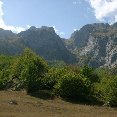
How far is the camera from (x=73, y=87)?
64938mm

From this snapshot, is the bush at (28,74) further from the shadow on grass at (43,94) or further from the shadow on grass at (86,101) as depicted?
the shadow on grass at (86,101)

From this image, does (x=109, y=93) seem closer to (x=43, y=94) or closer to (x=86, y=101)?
(x=86, y=101)

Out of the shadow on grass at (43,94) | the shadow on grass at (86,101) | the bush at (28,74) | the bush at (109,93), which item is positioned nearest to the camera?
the bush at (109,93)

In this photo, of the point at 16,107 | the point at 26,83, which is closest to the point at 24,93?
the point at 26,83

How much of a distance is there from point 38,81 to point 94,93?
12.8m

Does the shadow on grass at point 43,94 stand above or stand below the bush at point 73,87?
below

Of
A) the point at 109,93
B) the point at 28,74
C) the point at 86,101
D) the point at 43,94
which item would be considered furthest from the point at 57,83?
the point at 109,93

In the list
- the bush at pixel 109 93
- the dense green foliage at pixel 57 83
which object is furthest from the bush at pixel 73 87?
the bush at pixel 109 93

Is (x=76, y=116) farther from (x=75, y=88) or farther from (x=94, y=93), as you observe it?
(x=94, y=93)

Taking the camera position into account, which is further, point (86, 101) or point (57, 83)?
point (57, 83)

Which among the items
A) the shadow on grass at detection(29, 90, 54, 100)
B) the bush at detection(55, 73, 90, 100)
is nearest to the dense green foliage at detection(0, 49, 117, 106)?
the bush at detection(55, 73, 90, 100)

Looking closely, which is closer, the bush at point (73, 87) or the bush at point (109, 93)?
the bush at point (109, 93)

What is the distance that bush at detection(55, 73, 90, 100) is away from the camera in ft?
214

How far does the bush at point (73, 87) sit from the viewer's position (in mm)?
65125
